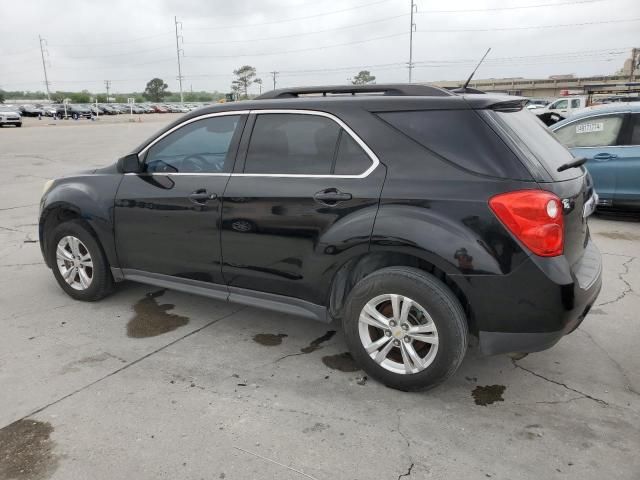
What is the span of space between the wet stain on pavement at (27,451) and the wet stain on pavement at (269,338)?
1.48 m

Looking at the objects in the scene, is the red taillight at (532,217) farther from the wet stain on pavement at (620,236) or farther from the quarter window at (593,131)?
the quarter window at (593,131)

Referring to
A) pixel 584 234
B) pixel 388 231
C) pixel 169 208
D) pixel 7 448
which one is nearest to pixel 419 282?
pixel 388 231

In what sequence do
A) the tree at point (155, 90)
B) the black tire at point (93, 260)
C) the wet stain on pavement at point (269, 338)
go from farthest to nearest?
the tree at point (155, 90) < the black tire at point (93, 260) < the wet stain on pavement at point (269, 338)

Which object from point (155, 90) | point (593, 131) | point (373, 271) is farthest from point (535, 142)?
point (155, 90)

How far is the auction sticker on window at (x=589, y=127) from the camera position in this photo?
745 cm

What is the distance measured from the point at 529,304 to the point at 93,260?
3.43 m

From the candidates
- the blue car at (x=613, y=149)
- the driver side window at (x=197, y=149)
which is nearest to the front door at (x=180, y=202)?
the driver side window at (x=197, y=149)

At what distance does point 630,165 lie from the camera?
7105mm

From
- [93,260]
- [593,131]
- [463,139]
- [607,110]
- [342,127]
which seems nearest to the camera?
[463,139]

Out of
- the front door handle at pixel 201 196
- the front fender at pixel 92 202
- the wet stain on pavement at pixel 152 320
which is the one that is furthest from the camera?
the front fender at pixel 92 202

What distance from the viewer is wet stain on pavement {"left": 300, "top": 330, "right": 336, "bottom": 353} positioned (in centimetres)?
374

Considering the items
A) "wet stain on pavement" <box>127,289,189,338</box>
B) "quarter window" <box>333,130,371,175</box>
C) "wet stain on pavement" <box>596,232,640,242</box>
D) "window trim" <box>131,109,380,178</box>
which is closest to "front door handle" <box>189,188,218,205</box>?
"window trim" <box>131,109,380,178</box>

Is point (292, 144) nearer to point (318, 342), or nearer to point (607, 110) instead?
point (318, 342)

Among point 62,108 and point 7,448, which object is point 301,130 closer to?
point 7,448
